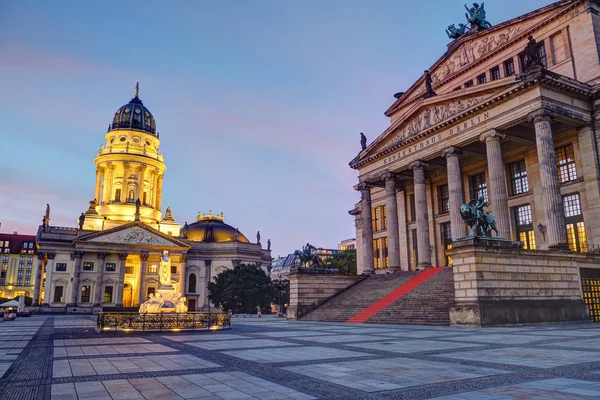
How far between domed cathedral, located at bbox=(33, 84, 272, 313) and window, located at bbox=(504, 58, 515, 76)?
62.3m

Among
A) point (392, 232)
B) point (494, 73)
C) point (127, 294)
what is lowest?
point (127, 294)

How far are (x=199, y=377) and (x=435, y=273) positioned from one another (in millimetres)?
28776

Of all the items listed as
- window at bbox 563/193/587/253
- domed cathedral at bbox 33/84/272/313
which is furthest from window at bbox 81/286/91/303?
window at bbox 563/193/587/253

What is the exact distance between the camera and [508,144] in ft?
124

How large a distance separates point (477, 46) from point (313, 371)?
45604mm

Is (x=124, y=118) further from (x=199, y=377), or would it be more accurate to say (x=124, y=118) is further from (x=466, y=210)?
(x=199, y=377)

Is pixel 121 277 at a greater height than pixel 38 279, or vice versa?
pixel 121 277

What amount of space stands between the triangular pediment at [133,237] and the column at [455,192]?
60413 mm

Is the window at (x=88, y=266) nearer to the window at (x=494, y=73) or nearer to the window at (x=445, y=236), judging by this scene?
the window at (x=445, y=236)

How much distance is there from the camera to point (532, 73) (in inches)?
1184

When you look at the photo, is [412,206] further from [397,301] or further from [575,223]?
[397,301]

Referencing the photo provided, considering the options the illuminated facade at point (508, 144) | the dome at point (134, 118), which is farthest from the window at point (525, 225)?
the dome at point (134, 118)

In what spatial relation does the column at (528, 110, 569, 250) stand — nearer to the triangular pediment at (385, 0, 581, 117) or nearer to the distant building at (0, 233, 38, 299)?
the triangular pediment at (385, 0, 581, 117)

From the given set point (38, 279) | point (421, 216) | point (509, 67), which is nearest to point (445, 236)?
point (421, 216)
